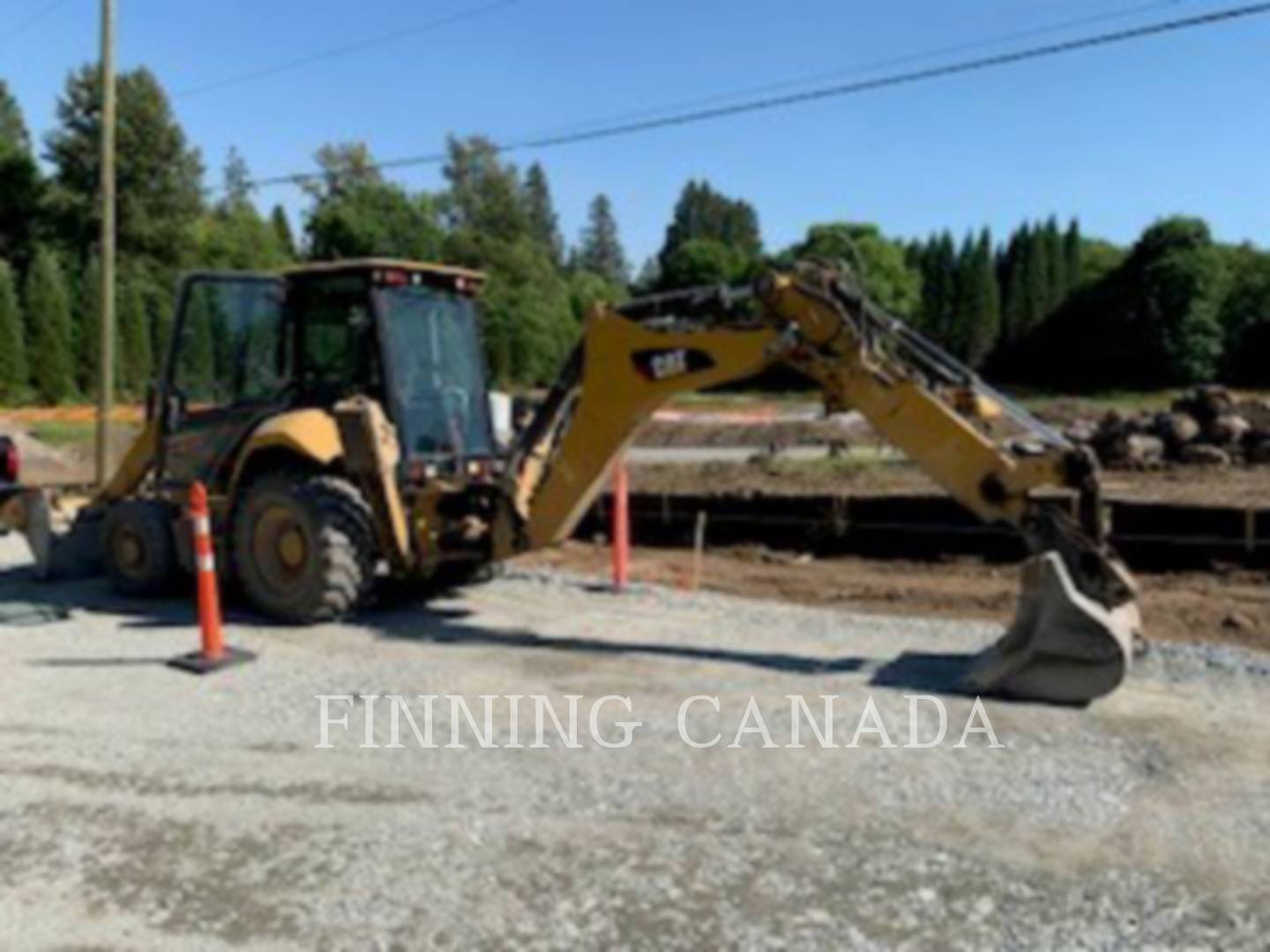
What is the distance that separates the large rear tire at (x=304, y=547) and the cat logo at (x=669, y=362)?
7.51 feet

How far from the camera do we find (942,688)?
740cm

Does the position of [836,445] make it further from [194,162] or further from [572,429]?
[194,162]

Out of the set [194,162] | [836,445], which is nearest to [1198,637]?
[836,445]

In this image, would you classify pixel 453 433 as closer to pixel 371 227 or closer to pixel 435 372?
pixel 435 372

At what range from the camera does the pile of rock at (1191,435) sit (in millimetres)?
19953

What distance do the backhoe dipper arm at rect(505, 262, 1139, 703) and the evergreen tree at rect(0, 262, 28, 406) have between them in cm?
3569

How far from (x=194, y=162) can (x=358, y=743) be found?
177 feet

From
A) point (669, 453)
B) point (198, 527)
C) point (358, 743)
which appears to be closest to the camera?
point (358, 743)

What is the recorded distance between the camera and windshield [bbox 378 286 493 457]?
9.27 metres

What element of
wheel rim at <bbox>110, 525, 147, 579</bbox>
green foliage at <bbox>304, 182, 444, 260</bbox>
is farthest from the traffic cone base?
green foliage at <bbox>304, 182, 444, 260</bbox>

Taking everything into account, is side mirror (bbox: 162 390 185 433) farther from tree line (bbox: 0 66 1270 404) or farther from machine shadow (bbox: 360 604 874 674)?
tree line (bbox: 0 66 1270 404)

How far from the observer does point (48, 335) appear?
135 ft

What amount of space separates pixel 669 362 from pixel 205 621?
3.46 metres

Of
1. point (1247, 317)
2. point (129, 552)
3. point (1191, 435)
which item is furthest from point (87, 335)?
point (1247, 317)
